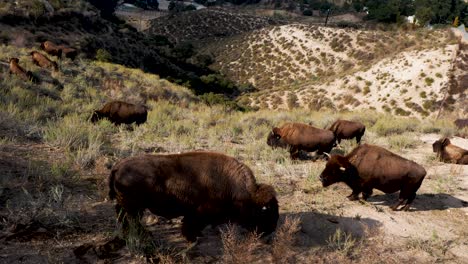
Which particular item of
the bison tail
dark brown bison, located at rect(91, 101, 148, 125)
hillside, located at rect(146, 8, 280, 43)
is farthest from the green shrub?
hillside, located at rect(146, 8, 280, 43)

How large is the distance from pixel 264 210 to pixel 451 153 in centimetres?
945

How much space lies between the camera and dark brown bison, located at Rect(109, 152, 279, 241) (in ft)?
15.0

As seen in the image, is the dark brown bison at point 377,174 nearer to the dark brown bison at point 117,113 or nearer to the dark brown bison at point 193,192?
the dark brown bison at point 193,192

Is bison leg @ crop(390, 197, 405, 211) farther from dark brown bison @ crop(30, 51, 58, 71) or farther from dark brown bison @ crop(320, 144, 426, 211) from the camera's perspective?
dark brown bison @ crop(30, 51, 58, 71)

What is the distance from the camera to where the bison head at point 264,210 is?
4926mm

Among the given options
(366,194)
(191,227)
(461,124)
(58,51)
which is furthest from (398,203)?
(58,51)

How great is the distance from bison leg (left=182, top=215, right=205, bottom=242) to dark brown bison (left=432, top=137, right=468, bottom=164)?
9904 millimetres

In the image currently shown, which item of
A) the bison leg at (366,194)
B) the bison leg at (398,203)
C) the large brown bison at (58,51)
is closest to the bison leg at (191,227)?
the bison leg at (366,194)

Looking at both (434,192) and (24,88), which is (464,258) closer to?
(434,192)

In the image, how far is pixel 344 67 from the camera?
55.1 metres

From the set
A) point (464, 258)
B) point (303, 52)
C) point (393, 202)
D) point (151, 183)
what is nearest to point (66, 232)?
point (151, 183)

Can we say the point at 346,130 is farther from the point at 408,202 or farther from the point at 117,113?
the point at 117,113

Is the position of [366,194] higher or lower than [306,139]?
lower

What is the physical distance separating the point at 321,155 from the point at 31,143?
7970 millimetres
